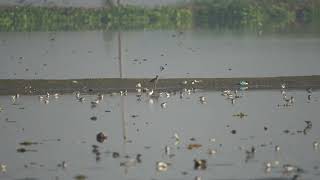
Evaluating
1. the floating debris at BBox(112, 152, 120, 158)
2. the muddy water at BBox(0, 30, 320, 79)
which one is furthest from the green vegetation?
the floating debris at BBox(112, 152, 120, 158)

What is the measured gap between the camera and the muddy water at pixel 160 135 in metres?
20.0

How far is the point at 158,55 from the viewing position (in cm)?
4703

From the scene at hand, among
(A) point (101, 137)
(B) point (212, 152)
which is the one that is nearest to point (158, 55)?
(A) point (101, 137)

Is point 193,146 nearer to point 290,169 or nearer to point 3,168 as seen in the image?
point 290,169

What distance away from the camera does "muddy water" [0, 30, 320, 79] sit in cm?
3816

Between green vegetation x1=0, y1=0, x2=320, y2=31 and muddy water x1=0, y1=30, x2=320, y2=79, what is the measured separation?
36.5 feet

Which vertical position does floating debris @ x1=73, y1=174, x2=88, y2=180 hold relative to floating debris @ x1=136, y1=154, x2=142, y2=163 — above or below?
below

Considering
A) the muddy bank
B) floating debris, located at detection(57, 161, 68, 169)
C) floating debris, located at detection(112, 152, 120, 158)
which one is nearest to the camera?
floating debris, located at detection(57, 161, 68, 169)

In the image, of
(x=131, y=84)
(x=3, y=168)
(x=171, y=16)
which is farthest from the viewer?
(x=171, y=16)

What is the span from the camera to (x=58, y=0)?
8412cm

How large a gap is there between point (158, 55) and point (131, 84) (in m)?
13.8

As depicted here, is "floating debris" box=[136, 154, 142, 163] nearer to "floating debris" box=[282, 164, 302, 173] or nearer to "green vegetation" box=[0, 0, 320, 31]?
"floating debris" box=[282, 164, 302, 173]

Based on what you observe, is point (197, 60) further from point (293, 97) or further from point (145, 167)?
point (145, 167)

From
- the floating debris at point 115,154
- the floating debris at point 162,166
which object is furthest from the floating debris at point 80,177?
the floating debris at point 115,154
